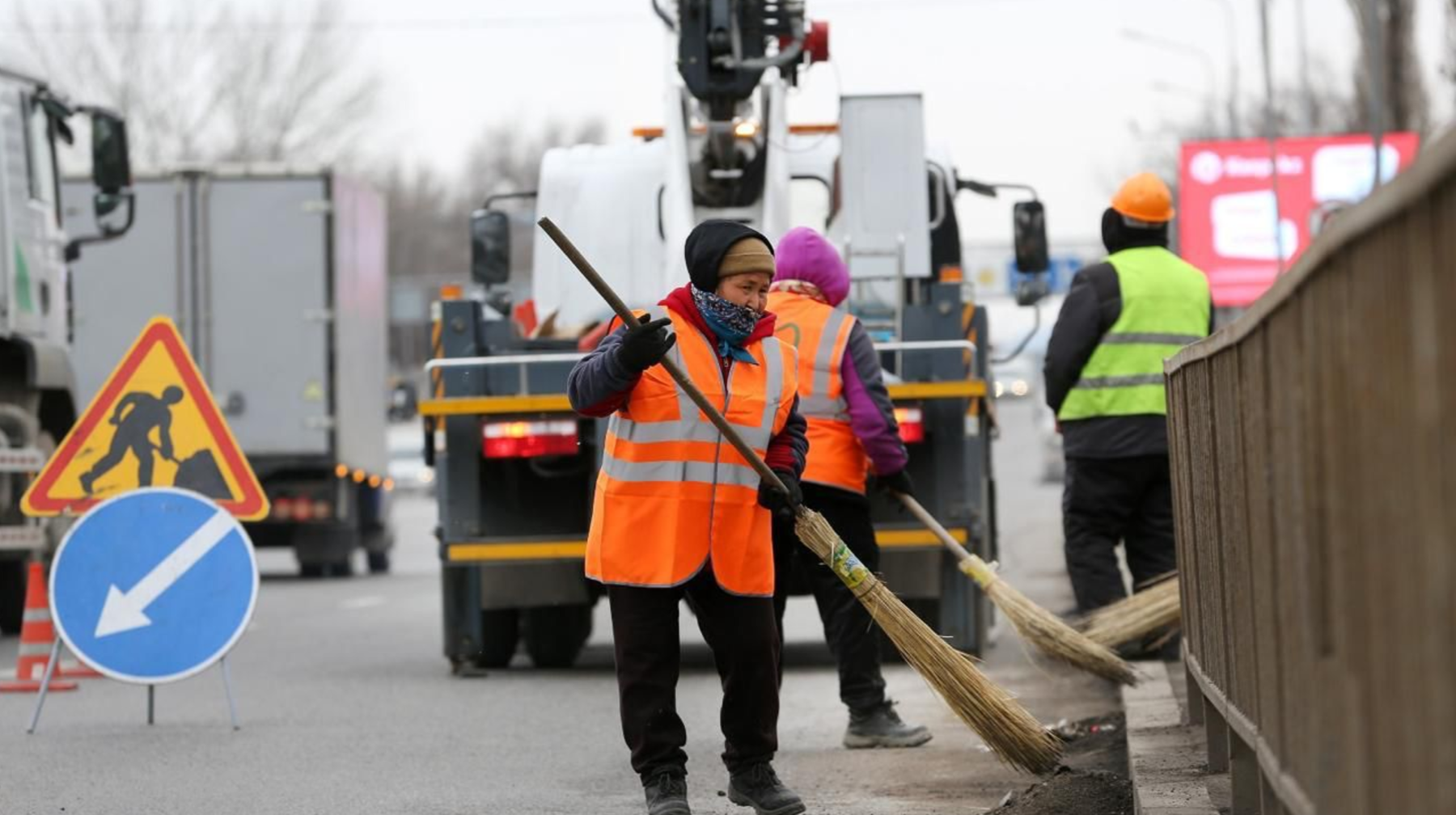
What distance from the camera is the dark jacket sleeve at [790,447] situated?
700 centimetres

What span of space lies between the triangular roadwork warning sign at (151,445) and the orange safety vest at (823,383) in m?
2.38

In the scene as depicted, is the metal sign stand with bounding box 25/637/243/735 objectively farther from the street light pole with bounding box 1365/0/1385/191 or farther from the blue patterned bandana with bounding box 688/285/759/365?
the street light pole with bounding box 1365/0/1385/191

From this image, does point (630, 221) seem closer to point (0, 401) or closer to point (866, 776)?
point (0, 401)

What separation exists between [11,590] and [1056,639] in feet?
26.6

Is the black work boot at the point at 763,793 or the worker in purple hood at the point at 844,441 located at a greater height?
the worker in purple hood at the point at 844,441

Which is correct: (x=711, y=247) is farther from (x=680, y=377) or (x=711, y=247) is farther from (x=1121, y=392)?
(x=1121, y=392)

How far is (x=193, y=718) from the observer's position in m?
10.3

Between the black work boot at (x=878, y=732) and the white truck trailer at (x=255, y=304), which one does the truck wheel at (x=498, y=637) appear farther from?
the white truck trailer at (x=255, y=304)

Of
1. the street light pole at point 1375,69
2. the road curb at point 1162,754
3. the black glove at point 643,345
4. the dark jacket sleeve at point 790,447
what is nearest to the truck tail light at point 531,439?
the road curb at point 1162,754

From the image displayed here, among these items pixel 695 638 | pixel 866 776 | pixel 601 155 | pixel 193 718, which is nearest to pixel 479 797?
pixel 866 776

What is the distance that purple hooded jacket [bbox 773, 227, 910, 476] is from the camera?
900 centimetres

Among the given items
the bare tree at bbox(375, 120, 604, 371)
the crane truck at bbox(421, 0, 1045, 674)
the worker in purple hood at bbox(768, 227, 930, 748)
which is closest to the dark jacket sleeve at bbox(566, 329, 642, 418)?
the worker in purple hood at bbox(768, 227, 930, 748)

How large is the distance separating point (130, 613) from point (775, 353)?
372 cm

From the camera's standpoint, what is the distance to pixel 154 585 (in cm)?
978
